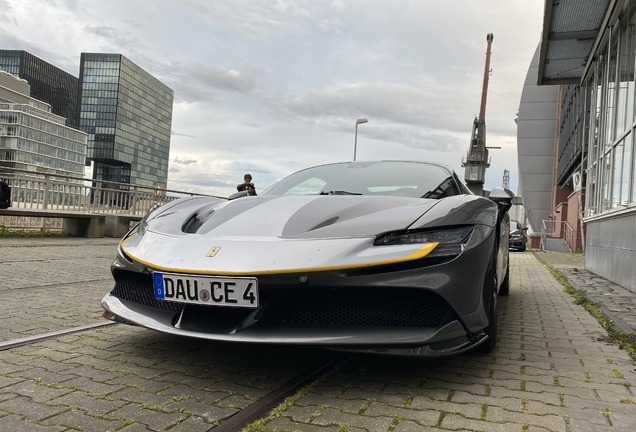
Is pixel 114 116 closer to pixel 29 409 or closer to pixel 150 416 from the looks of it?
pixel 29 409

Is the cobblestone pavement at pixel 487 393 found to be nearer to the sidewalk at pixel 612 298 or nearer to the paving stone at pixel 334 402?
the paving stone at pixel 334 402

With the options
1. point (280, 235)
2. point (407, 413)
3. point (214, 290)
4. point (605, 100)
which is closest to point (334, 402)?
point (407, 413)

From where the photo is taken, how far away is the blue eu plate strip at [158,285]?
2.54m

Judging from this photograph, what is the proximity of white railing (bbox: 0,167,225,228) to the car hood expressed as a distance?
978 centimetres

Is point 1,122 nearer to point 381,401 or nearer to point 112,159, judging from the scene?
point 112,159

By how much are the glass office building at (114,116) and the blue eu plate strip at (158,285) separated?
129829 millimetres

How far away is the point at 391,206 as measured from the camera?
2918 mm

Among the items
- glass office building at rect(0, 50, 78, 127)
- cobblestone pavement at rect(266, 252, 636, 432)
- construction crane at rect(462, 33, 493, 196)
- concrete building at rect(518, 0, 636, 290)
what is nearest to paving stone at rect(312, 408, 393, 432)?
cobblestone pavement at rect(266, 252, 636, 432)

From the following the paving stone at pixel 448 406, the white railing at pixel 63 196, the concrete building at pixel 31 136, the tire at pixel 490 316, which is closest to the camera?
the paving stone at pixel 448 406

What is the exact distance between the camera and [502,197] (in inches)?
150

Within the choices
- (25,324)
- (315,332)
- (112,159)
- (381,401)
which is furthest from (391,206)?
(112,159)

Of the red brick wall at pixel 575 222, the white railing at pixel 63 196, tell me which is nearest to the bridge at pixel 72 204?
the white railing at pixel 63 196

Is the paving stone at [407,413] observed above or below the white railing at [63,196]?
below

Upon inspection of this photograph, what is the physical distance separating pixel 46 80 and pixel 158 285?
154543 mm
